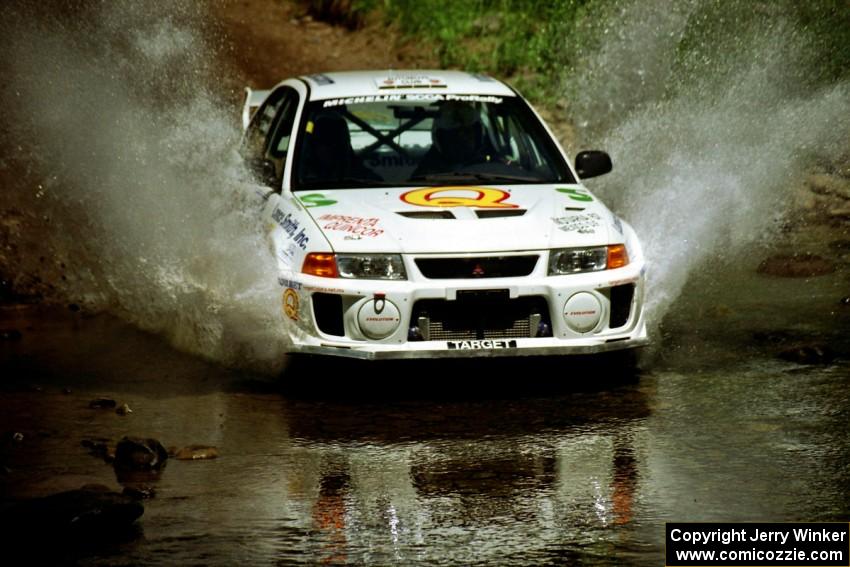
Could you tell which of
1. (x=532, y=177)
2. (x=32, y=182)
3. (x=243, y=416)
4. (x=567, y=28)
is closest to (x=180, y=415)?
(x=243, y=416)

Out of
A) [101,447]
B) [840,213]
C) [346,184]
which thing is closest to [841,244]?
[840,213]

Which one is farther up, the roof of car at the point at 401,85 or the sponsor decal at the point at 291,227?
the roof of car at the point at 401,85

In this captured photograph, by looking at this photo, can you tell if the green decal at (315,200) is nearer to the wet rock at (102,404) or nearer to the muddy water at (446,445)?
the muddy water at (446,445)

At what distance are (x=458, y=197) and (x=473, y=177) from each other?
0.50 metres

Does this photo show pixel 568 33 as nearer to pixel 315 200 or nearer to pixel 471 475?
pixel 315 200

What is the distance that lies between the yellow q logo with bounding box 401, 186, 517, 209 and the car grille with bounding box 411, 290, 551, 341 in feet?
2.16

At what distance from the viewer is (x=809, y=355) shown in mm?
8789

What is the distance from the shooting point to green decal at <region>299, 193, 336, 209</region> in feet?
27.6

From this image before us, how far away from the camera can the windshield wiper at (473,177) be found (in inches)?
350

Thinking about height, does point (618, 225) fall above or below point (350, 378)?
Result: above

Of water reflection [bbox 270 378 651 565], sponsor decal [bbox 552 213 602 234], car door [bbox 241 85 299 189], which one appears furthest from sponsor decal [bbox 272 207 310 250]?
sponsor decal [bbox 552 213 602 234]

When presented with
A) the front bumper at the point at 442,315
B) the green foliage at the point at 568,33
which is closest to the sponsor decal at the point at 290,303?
the front bumper at the point at 442,315

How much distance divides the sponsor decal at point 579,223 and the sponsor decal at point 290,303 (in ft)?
4.67

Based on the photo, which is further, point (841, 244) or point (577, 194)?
point (841, 244)
